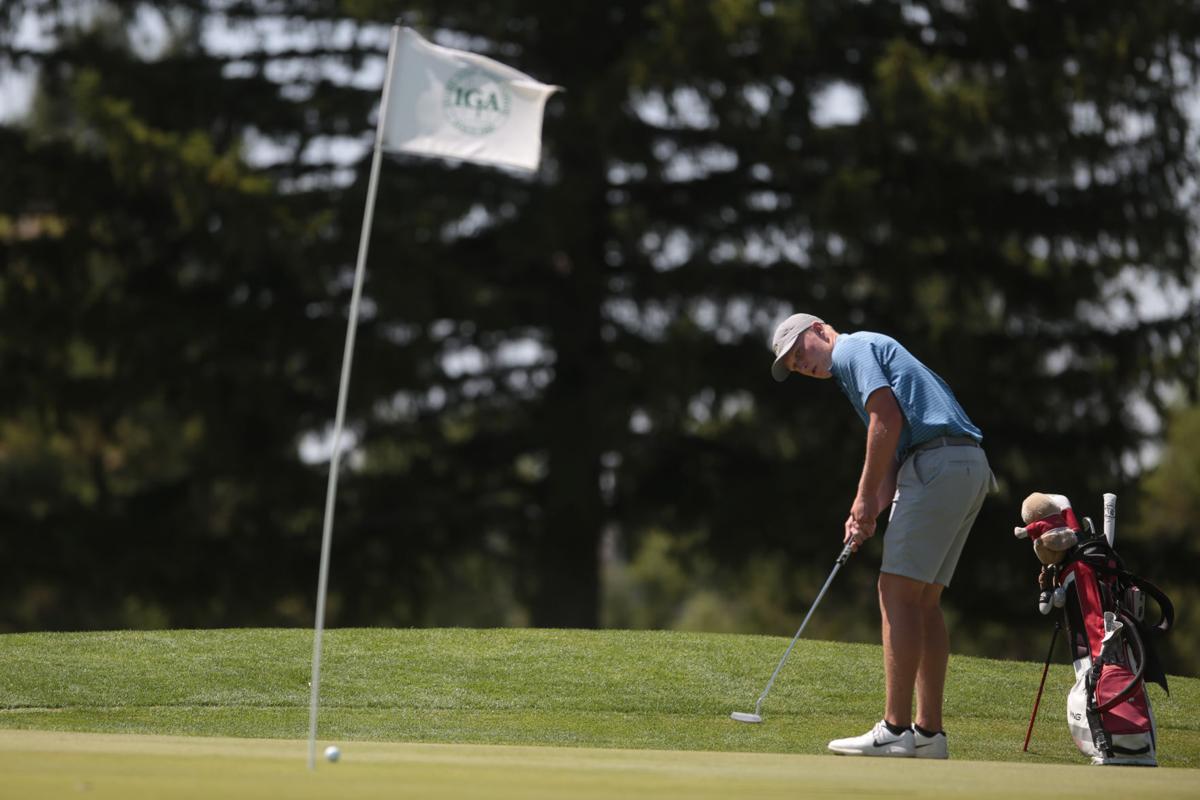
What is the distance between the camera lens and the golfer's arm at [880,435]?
6.83 metres

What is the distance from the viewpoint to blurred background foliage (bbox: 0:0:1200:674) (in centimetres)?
1708

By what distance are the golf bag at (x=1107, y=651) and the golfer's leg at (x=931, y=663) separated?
66cm

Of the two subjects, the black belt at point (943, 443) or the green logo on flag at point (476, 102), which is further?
the green logo on flag at point (476, 102)

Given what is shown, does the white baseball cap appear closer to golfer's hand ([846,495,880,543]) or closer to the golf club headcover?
golfer's hand ([846,495,880,543])

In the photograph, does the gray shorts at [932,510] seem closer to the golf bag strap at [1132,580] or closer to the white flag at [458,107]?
the golf bag strap at [1132,580]

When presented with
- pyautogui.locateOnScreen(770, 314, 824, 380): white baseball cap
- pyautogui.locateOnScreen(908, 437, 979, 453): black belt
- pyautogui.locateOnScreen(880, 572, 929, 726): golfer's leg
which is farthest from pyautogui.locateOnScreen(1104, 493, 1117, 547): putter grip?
pyautogui.locateOnScreen(770, 314, 824, 380): white baseball cap

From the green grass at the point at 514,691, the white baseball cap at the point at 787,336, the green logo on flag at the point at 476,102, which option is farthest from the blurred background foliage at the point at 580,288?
the white baseball cap at the point at 787,336

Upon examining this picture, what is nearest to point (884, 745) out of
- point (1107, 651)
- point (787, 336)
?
point (1107, 651)

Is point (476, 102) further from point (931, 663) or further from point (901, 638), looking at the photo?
point (931, 663)

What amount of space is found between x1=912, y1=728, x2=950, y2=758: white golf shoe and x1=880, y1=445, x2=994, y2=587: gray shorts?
2.05 ft

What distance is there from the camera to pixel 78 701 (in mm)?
8227

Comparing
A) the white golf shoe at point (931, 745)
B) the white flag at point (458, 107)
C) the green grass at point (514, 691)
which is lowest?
the green grass at point (514, 691)

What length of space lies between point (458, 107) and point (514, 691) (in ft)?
9.26

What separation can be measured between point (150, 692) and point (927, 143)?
1115 cm
